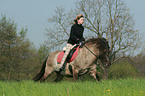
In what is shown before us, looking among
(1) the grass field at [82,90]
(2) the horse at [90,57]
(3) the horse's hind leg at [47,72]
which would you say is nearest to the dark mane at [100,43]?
(2) the horse at [90,57]

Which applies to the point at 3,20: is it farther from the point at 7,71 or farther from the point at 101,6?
the point at 101,6

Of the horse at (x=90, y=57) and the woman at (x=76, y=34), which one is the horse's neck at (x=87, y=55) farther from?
the woman at (x=76, y=34)

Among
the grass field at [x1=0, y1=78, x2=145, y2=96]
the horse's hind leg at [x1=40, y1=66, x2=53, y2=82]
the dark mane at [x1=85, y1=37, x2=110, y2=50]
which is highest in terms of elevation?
the dark mane at [x1=85, y1=37, x2=110, y2=50]

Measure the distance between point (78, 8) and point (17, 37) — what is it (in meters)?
8.28

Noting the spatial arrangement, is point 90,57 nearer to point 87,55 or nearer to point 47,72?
point 87,55

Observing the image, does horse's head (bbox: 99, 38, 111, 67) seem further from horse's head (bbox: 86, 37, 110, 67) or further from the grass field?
the grass field

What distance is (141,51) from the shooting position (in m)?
20.2

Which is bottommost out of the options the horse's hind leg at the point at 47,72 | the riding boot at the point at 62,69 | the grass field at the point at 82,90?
the horse's hind leg at the point at 47,72

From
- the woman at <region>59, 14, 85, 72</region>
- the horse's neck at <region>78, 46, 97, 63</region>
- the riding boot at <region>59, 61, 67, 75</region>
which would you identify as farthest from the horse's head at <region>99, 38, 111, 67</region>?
the riding boot at <region>59, 61, 67, 75</region>

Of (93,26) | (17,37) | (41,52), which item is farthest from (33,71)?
(93,26)

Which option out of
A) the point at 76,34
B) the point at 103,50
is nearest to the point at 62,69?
the point at 76,34

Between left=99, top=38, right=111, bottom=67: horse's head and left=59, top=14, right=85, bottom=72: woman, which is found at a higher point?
left=59, top=14, right=85, bottom=72: woman

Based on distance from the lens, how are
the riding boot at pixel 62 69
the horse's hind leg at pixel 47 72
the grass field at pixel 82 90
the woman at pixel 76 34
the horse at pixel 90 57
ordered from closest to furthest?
1. the grass field at pixel 82 90
2. the horse at pixel 90 57
3. the woman at pixel 76 34
4. the riding boot at pixel 62 69
5. the horse's hind leg at pixel 47 72

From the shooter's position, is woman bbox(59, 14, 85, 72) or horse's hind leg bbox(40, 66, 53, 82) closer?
woman bbox(59, 14, 85, 72)
